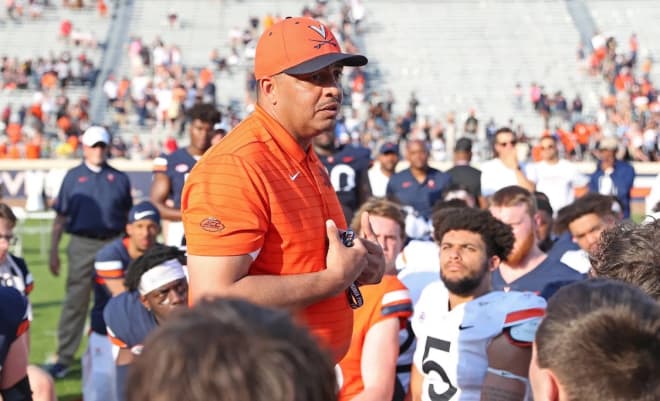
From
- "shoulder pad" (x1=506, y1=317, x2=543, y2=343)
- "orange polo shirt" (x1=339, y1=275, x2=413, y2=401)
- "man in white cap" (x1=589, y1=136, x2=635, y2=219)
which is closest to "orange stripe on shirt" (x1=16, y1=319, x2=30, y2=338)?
"orange polo shirt" (x1=339, y1=275, x2=413, y2=401)

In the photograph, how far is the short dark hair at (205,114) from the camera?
25.6ft

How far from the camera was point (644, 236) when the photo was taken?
2.73m

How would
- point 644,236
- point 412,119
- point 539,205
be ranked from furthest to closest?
point 412,119, point 539,205, point 644,236

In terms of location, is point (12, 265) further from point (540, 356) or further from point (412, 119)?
point (412, 119)

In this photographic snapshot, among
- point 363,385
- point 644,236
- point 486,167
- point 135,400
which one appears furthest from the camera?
point 486,167

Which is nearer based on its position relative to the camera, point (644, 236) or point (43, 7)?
point (644, 236)

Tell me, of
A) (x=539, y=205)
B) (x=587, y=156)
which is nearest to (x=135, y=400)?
(x=539, y=205)

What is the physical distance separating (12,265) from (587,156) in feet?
80.1

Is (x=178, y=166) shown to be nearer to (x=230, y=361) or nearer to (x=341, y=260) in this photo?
(x=341, y=260)

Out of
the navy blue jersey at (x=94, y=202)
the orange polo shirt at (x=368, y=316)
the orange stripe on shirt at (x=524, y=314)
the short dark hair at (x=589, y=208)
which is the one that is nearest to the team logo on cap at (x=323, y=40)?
the orange stripe on shirt at (x=524, y=314)

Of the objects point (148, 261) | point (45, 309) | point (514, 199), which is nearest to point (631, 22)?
point (45, 309)

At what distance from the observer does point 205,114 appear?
7.82 m

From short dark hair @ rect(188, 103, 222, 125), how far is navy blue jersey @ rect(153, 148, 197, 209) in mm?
275

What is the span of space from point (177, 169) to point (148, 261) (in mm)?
2507
